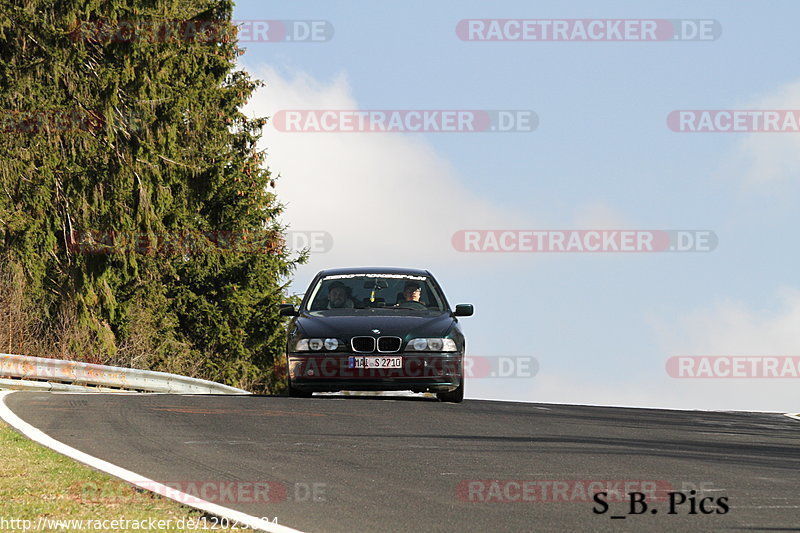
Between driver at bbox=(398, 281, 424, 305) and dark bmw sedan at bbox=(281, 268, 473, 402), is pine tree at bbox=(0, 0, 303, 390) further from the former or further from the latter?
dark bmw sedan at bbox=(281, 268, 473, 402)

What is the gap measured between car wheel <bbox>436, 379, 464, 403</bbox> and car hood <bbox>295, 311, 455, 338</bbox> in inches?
36.5

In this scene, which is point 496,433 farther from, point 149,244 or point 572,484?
point 149,244

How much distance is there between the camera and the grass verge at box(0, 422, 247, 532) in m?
6.76

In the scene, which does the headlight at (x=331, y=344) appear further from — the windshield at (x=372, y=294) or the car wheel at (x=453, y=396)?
the car wheel at (x=453, y=396)

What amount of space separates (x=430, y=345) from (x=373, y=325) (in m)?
0.78

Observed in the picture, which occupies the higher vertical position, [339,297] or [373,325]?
[339,297]

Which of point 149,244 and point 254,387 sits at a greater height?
point 149,244

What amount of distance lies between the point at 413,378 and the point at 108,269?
1687 cm

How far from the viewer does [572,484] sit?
8406 mm

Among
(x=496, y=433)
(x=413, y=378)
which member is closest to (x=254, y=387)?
(x=413, y=378)
